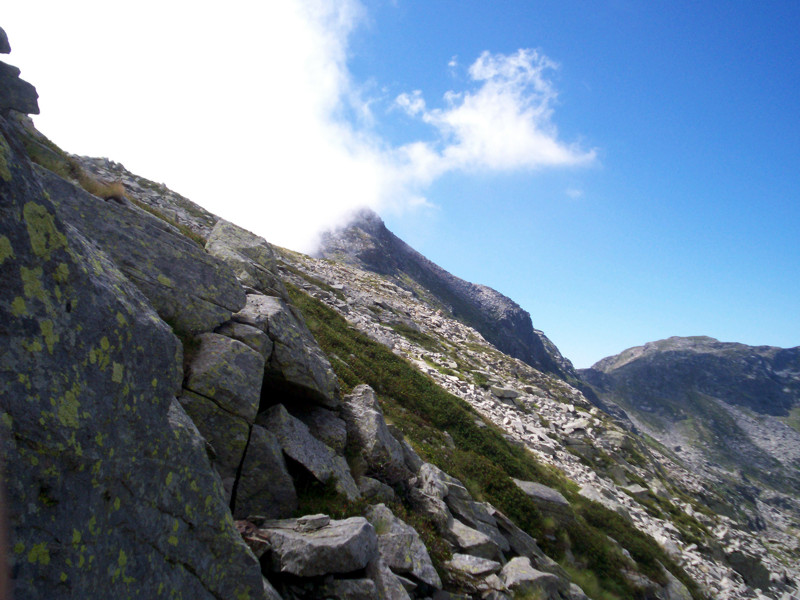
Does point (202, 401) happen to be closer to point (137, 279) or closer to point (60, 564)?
point (137, 279)

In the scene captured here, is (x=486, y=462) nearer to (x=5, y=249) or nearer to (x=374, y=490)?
(x=374, y=490)

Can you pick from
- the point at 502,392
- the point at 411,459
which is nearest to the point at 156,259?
the point at 411,459

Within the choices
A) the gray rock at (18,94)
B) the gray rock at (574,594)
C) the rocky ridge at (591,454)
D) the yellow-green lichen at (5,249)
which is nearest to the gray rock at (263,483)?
the yellow-green lichen at (5,249)

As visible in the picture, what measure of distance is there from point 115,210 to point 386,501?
1030 centimetres

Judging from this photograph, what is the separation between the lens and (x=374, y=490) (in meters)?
10.9

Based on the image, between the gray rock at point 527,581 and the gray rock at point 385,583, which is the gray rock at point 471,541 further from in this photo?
the gray rock at point 385,583

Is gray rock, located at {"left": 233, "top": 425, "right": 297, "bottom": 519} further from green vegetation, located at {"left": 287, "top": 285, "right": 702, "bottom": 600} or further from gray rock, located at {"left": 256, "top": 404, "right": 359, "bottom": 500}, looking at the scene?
green vegetation, located at {"left": 287, "top": 285, "right": 702, "bottom": 600}

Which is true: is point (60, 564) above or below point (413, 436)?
above

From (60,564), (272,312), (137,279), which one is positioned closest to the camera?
(60,564)

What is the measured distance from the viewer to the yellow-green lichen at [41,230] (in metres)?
4.04

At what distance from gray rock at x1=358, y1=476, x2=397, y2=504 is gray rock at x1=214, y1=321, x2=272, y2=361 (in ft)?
13.7

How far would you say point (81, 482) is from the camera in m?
3.84

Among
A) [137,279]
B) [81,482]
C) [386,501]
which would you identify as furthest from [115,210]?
[386,501]

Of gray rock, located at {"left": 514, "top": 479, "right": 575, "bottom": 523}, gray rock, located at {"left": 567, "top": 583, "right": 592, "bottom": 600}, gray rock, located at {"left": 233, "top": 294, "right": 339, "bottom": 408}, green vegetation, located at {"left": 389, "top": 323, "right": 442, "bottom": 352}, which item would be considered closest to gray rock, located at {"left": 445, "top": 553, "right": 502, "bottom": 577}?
gray rock, located at {"left": 567, "top": 583, "right": 592, "bottom": 600}
